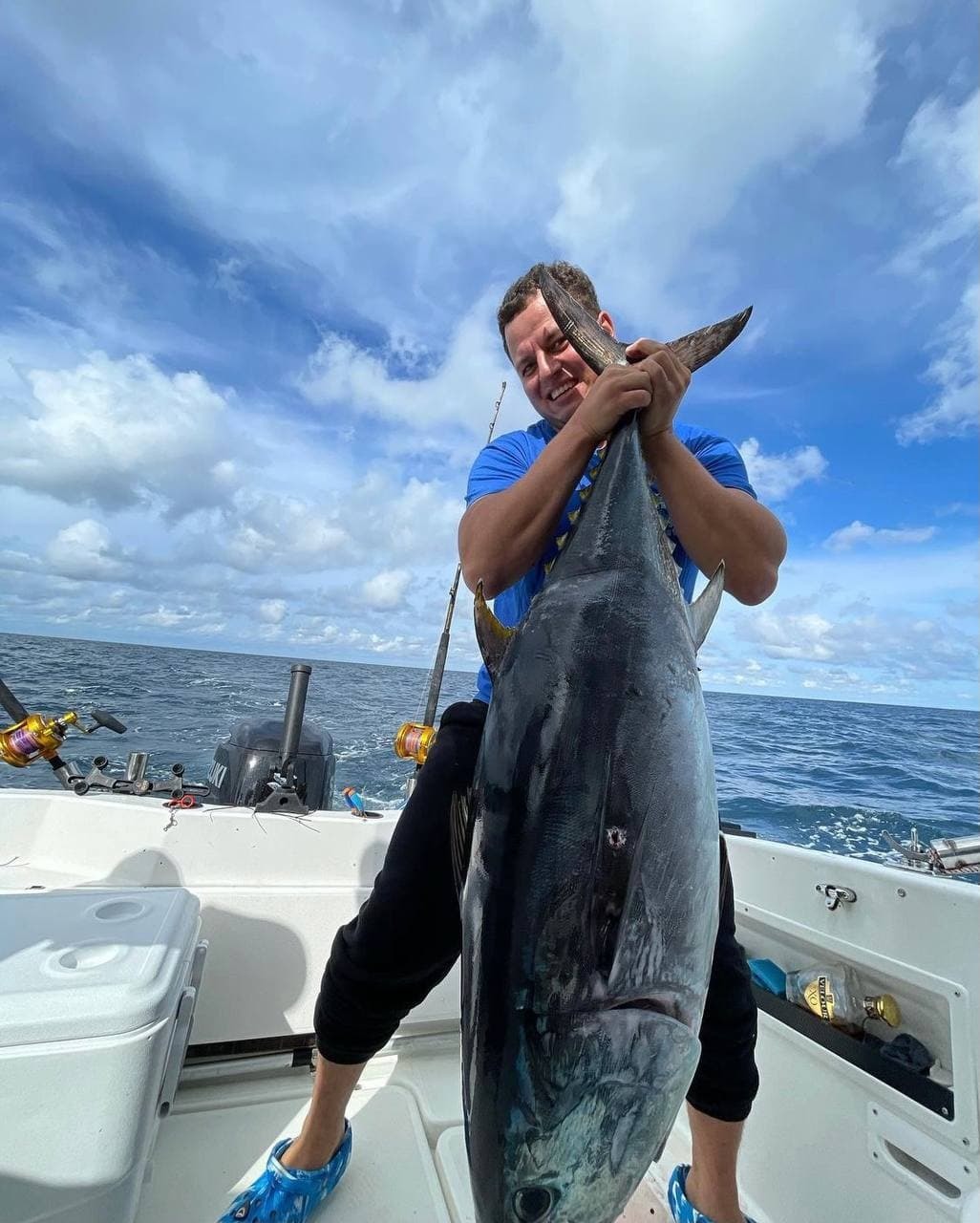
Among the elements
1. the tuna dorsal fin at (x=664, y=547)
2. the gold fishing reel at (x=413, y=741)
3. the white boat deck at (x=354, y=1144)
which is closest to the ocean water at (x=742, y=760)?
the gold fishing reel at (x=413, y=741)

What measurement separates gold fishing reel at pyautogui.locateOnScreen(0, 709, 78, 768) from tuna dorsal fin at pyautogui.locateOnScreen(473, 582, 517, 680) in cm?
263

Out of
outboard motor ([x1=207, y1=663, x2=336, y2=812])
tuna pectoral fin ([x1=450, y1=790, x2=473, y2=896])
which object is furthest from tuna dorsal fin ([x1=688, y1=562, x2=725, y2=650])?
outboard motor ([x1=207, y1=663, x2=336, y2=812])

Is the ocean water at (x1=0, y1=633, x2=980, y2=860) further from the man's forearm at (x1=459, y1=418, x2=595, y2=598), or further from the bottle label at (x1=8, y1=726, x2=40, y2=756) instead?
the man's forearm at (x1=459, y1=418, x2=595, y2=598)

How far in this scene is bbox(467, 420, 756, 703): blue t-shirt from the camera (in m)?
1.59

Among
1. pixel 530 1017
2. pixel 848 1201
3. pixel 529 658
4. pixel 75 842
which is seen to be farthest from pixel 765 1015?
pixel 75 842

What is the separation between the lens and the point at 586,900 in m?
0.98

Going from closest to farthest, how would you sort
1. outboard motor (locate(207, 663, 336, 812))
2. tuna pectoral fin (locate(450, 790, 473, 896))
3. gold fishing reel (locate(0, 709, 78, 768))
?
tuna pectoral fin (locate(450, 790, 473, 896)) < gold fishing reel (locate(0, 709, 78, 768)) < outboard motor (locate(207, 663, 336, 812))

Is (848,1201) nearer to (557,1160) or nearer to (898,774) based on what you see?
(557,1160)

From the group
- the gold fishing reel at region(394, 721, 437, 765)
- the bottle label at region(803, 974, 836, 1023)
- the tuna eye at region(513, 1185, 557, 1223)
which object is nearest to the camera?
the tuna eye at region(513, 1185, 557, 1223)

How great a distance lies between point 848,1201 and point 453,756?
1.70m

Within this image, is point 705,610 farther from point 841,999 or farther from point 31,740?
point 31,740

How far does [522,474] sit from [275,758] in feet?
10.8

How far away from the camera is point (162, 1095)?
1713 mm

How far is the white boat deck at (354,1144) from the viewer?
1857mm
